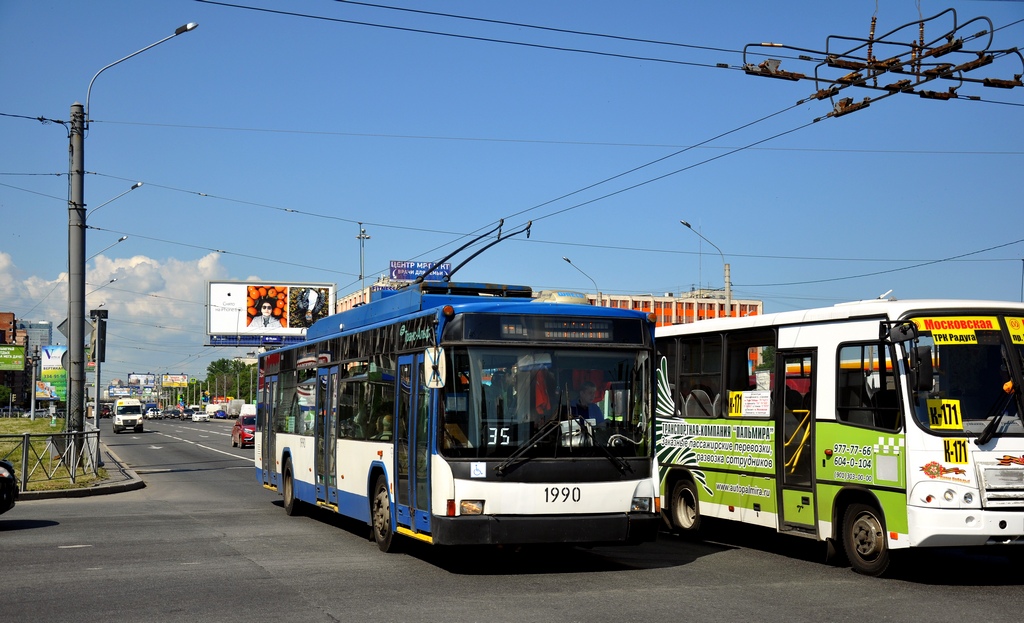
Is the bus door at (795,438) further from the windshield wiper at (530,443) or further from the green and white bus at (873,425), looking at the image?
the windshield wiper at (530,443)

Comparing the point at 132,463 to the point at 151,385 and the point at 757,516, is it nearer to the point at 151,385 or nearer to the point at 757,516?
the point at 757,516

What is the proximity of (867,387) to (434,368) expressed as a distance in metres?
4.29

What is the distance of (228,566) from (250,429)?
36.2m

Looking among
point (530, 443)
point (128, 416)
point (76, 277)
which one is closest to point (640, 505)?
point (530, 443)

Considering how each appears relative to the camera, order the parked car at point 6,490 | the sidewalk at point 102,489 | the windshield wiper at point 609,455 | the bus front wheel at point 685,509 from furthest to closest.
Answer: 1. the sidewalk at point 102,489
2. the parked car at point 6,490
3. the bus front wheel at point 685,509
4. the windshield wiper at point 609,455

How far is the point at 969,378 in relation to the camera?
1059 centimetres

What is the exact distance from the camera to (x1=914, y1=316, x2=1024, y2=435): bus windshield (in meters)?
10.4

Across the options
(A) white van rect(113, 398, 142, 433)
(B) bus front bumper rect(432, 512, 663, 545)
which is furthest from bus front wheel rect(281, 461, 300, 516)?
(A) white van rect(113, 398, 142, 433)

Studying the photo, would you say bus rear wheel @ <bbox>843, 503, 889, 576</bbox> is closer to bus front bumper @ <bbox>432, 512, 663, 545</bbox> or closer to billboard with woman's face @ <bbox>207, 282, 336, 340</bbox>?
bus front bumper @ <bbox>432, 512, 663, 545</bbox>

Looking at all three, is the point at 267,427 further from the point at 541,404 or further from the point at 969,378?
the point at 969,378

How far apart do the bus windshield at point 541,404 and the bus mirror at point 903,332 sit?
257 cm

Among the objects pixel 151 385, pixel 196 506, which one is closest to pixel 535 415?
pixel 196 506

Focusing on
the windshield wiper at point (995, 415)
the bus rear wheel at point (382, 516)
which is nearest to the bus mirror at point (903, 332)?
the windshield wiper at point (995, 415)

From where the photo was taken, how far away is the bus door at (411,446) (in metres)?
11.5
